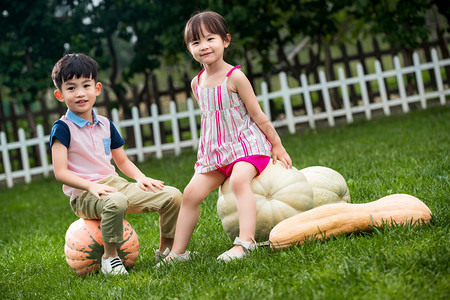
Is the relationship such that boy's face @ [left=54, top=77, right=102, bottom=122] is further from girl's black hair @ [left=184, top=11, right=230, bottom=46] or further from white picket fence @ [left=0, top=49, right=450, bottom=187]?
white picket fence @ [left=0, top=49, right=450, bottom=187]

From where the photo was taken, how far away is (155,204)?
11.6 ft

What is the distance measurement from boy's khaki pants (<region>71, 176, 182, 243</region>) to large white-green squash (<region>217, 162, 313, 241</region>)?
388 millimetres

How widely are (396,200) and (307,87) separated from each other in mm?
9047

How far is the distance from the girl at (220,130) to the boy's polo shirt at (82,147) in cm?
61

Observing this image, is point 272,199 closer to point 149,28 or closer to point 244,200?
point 244,200

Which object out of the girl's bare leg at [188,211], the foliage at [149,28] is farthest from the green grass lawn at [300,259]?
the foliage at [149,28]

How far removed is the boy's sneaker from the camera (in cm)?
330

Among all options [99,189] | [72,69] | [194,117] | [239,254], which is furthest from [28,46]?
[239,254]

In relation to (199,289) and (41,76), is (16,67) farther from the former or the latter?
(199,289)

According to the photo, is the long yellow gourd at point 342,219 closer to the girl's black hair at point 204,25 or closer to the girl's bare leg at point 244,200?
the girl's bare leg at point 244,200

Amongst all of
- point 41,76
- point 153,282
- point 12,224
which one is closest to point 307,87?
point 41,76

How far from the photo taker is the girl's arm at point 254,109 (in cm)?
348

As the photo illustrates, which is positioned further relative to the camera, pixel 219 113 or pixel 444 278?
pixel 219 113

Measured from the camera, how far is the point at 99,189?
10.9ft
